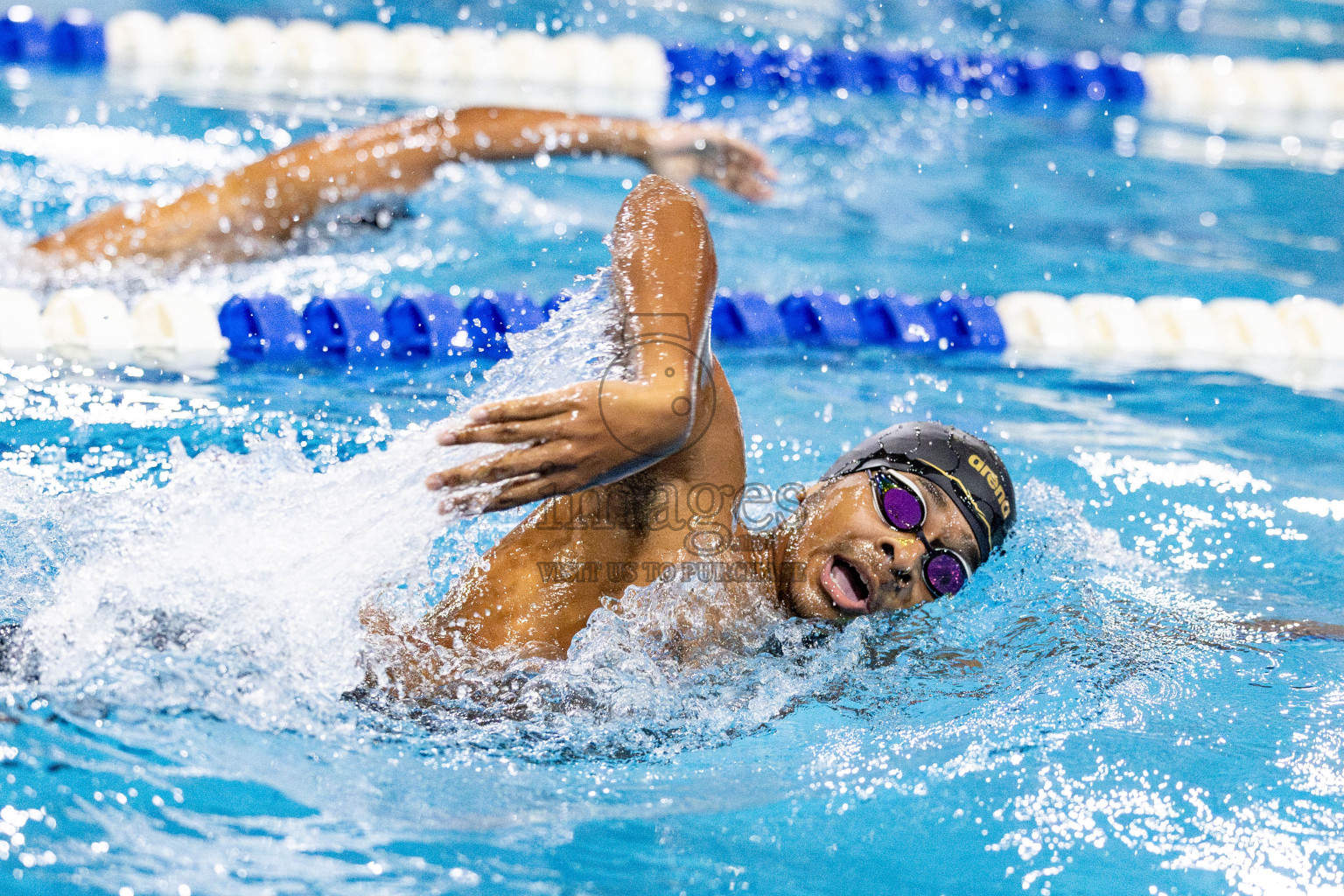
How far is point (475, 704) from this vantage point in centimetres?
202

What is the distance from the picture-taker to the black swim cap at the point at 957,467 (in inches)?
88.8

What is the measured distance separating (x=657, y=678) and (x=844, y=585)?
14.3 inches

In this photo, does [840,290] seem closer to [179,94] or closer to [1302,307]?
[1302,307]

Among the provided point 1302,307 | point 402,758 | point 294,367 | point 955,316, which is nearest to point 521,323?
point 294,367

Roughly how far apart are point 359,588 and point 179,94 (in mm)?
3681

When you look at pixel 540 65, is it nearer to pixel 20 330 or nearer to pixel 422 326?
pixel 422 326

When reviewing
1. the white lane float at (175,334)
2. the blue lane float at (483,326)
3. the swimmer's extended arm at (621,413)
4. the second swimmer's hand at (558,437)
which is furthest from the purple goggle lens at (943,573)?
the white lane float at (175,334)

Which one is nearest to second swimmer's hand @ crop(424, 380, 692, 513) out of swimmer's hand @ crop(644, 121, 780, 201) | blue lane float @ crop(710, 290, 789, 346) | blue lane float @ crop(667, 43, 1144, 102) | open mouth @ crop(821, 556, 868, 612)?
open mouth @ crop(821, 556, 868, 612)

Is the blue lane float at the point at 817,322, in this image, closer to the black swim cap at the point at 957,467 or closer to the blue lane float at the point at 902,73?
the black swim cap at the point at 957,467

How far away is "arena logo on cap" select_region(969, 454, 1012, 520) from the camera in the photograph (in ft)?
7.55

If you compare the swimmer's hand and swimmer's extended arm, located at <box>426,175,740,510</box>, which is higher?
the swimmer's hand

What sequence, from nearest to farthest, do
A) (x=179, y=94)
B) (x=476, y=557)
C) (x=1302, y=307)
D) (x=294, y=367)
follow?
(x=476, y=557) < (x=294, y=367) < (x=1302, y=307) < (x=179, y=94)

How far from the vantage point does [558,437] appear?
4.86 ft

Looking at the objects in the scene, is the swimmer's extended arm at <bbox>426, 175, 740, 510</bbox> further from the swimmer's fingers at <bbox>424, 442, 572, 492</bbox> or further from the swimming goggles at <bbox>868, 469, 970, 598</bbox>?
the swimming goggles at <bbox>868, 469, 970, 598</bbox>
